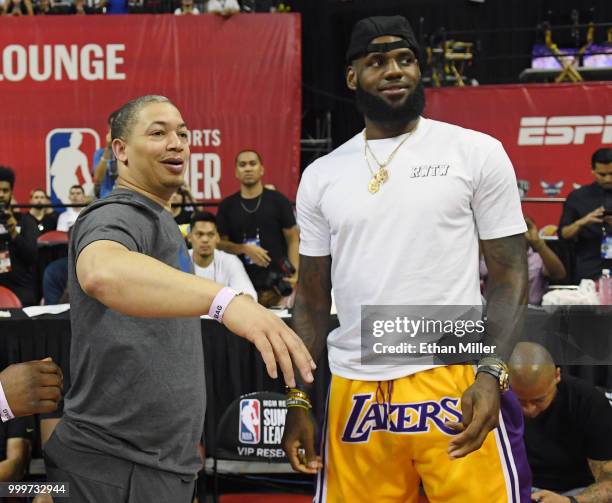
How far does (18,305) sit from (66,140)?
18.2 ft

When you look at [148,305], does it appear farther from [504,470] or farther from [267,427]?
[267,427]

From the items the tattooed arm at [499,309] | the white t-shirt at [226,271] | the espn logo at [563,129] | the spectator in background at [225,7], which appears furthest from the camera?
the spectator in background at [225,7]

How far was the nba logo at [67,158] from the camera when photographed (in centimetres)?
1049

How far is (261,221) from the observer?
6.52 metres

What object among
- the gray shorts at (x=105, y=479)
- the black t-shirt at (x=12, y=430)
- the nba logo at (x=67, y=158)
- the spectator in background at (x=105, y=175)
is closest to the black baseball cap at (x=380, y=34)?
the gray shorts at (x=105, y=479)

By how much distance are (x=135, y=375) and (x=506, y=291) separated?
3.04 ft

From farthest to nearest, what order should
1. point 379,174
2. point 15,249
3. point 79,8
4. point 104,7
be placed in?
point 104,7
point 79,8
point 15,249
point 379,174

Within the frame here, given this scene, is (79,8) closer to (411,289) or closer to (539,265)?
(539,265)

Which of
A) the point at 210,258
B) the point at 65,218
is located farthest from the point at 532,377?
the point at 65,218

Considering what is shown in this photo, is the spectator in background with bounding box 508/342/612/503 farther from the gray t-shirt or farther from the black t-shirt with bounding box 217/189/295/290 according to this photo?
the black t-shirt with bounding box 217/189/295/290

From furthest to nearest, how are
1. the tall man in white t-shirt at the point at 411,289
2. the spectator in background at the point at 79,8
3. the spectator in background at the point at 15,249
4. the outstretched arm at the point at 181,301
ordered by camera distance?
the spectator in background at the point at 79,8 → the spectator in background at the point at 15,249 → the tall man in white t-shirt at the point at 411,289 → the outstretched arm at the point at 181,301

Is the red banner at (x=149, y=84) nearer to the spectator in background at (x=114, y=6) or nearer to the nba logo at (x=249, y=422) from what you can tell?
the spectator in background at (x=114, y=6)

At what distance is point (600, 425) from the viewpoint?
11.3ft

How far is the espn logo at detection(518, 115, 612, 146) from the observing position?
9539 millimetres
